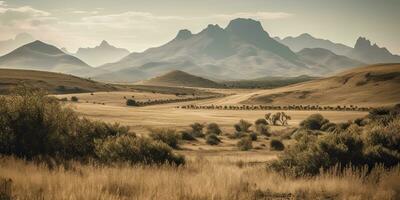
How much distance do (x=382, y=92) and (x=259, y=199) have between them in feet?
344

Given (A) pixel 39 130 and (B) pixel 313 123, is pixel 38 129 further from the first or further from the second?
(B) pixel 313 123

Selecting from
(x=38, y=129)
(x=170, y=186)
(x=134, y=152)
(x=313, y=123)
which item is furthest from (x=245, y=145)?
(x=170, y=186)

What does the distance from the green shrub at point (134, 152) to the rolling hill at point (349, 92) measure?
285ft

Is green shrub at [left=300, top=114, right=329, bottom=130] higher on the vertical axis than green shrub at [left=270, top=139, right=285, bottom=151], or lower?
higher

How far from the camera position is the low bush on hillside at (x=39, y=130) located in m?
15.0

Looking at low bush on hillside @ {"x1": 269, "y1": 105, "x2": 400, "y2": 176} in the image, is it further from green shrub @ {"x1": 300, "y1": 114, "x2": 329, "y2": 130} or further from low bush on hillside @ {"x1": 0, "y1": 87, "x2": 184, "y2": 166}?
green shrub @ {"x1": 300, "y1": 114, "x2": 329, "y2": 130}

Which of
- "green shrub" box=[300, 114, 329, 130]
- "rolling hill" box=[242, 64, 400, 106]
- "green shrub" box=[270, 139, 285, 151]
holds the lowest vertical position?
"green shrub" box=[270, 139, 285, 151]

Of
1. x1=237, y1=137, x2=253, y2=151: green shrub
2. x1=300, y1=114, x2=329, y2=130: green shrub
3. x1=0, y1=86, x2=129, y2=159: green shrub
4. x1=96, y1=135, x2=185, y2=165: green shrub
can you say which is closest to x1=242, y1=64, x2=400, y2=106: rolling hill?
x1=300, y1=114, x2=329, y2=130: green shrub

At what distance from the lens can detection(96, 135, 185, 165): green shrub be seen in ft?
51.9

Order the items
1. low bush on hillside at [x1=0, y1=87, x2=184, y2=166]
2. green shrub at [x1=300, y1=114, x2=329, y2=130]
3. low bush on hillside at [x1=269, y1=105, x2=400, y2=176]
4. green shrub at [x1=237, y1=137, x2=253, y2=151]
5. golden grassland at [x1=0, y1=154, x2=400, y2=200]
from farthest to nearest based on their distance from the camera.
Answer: green shrub at [x1=300, y1=114, x2=329, y2=130], green shrub at [x1=237, y1=137, x2=253, y2=151], low bush on hillside at [x1=0, y1=87, x2=184, y2=166], low bush on hillside at [x1=269, y1=105, x2=400, y2=176], golden grassland at [x1=0, y1=154, x2=400, y2=200]

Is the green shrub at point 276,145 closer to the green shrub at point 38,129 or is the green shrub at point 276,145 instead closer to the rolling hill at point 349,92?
the green shrub at point 38,129

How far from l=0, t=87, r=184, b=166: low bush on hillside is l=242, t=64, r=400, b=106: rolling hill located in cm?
8761

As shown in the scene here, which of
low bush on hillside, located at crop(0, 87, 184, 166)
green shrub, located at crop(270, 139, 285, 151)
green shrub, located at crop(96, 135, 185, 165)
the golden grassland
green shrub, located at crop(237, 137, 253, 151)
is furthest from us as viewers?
green shrub, located at crop(270, 139, 285, 151)

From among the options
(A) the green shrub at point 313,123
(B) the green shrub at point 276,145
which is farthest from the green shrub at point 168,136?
(A) the green shrub at point 313,123
